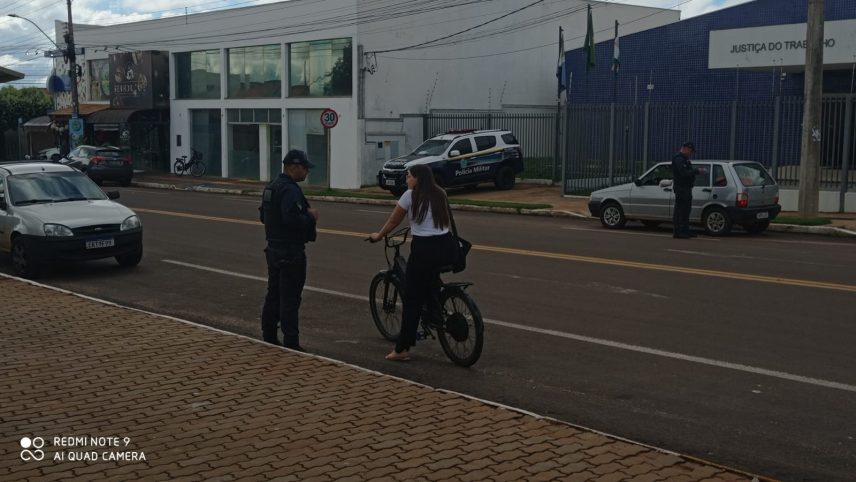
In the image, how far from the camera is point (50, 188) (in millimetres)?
14453

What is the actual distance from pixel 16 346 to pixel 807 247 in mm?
13092

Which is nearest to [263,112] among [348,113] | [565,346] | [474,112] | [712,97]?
[348,113]

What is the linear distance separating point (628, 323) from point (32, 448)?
6005 millimetres

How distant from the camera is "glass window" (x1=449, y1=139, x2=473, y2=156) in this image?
30422 mm

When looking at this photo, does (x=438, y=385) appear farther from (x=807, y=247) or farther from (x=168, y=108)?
(x=168, y=108)

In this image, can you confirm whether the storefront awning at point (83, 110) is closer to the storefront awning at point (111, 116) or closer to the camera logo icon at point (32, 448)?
the storefront awning at point (111, 116)

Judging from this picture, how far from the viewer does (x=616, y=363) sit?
26.7 ft

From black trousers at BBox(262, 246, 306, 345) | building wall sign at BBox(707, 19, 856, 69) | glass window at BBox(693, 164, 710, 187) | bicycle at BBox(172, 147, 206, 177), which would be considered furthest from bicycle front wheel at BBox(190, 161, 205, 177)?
black trousers at BBox(262, 246, 306, 345)

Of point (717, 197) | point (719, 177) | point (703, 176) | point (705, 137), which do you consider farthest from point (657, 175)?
point (705, 137)

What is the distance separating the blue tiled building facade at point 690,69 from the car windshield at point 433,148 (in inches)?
356

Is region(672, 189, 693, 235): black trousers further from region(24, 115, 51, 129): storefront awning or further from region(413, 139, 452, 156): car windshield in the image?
region(24, 115, 51, 129): storefront awning

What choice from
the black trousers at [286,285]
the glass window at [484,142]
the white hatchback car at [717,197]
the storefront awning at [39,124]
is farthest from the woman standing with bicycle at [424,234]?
the storefront awning at [39,124]

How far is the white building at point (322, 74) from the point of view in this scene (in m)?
36.3

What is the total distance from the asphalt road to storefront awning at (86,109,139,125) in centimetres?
2985
